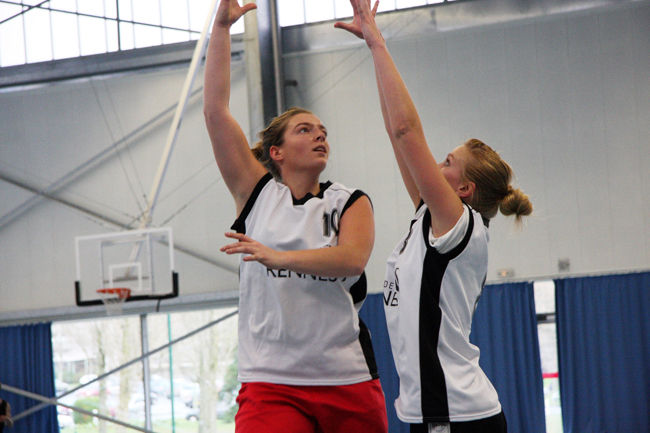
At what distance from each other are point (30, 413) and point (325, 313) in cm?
1038

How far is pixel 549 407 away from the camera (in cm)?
1112

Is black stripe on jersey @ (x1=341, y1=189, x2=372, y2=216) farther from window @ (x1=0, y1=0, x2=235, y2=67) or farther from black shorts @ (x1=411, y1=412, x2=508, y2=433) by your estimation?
window @ (x1=0, y1=0, x2=235, y2=67)

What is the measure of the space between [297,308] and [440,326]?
499mm

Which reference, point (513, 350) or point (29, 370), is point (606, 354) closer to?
point (513, 350)

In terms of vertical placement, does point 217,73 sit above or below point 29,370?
above

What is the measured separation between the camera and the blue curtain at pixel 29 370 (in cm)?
1149

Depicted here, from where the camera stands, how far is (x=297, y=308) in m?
2.56

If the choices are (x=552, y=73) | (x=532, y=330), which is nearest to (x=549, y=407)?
(x=532, y=330)

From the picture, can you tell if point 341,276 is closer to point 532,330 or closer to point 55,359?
point 532,330

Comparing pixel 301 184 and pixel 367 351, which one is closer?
pixel 367 351

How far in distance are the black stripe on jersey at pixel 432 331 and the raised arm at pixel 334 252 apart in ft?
0.80

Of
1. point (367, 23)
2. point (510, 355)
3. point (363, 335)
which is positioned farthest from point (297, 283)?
point (510, 355)

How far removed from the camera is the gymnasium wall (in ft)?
34.6

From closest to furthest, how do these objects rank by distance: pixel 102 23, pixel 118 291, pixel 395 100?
pixel 395 100 < pixel 118 291 < pixel 102 23
